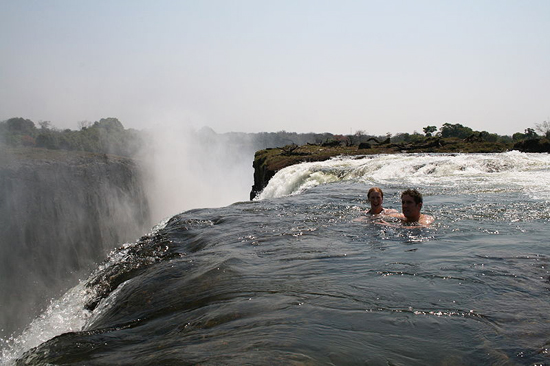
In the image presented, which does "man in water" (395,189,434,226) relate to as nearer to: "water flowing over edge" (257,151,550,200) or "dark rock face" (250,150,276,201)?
"water flowing over edge" (257,151,550,200)

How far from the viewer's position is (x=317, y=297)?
3775 millimetres

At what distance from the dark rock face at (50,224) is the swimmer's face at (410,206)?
1831 centimetres

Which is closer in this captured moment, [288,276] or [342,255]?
[288,276]

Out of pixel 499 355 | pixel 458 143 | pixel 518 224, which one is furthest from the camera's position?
pixel 458 143

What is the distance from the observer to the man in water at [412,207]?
6961mm

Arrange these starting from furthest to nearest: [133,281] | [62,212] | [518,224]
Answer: [62,212] < [518,224] < [133,281]

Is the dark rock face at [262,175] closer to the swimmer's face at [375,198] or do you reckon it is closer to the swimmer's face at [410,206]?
the swimmer's face at [375,198]

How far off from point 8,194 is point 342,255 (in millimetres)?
31897

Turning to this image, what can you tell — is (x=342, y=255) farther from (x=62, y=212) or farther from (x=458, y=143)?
(x=62, y=212)

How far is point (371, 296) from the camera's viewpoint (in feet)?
12.3

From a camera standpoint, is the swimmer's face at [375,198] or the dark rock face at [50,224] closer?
the swimmer's face at [375,198]

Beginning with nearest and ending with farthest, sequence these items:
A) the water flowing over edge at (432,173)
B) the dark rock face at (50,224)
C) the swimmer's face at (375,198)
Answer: the swimmer's face at (375,198) → the water flowing over edge at (432,173) → the dark rock face at (50,224)

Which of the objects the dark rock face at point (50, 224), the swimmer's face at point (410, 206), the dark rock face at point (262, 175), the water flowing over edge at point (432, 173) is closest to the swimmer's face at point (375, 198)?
the swimmer's face at point (410, 206)

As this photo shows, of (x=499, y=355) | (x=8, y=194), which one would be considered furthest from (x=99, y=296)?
(x=8, y=194)
